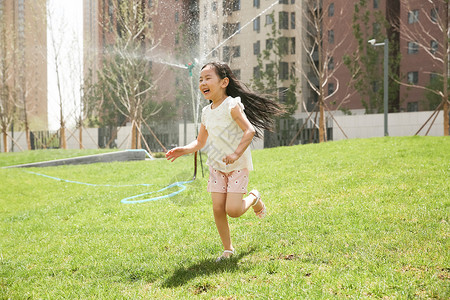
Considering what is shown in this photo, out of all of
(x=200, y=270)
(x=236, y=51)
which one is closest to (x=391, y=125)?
(x=236, y=51)

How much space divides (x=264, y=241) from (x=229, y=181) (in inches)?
37.7

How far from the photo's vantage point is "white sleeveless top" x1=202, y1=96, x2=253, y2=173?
3.97 m

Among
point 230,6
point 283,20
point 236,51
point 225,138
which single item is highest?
point 283,20

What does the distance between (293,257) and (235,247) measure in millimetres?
677

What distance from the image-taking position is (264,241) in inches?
179

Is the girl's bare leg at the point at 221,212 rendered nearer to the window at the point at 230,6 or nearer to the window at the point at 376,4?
the window at the point at 230,6

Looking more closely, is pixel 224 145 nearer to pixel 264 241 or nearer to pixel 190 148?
Answer: pixel 190 148

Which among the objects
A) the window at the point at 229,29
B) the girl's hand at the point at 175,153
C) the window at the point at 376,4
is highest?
the window at the point at 376,4

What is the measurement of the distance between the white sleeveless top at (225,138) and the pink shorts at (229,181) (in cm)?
5

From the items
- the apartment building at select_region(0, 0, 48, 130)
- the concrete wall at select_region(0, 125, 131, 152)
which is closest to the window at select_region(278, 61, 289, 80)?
the concrete wall at select_region(0, 125, 131, 152)

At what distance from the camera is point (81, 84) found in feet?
85.7

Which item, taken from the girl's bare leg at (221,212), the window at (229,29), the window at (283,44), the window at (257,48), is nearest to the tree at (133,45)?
the window at (229,29)

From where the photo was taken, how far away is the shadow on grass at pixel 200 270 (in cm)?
367

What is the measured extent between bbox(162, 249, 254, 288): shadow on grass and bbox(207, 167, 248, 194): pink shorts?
642 mm
